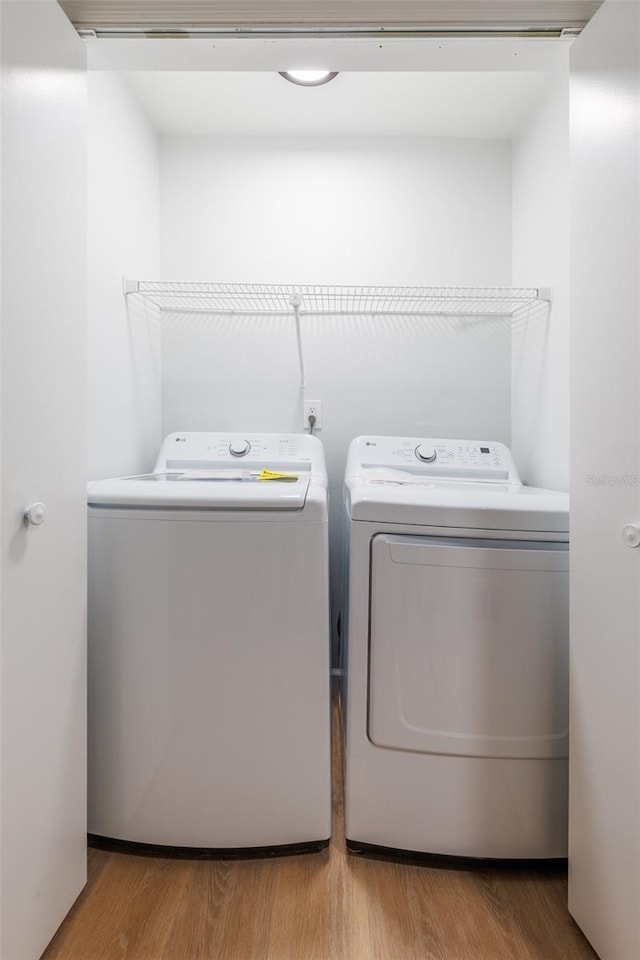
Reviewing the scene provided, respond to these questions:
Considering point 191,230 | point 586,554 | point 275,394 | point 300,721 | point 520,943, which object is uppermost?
point 191,230

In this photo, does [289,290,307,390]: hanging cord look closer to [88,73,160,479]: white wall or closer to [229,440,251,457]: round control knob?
[229,440,251,457]: round control knob

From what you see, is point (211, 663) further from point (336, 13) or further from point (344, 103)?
point (344, 103)

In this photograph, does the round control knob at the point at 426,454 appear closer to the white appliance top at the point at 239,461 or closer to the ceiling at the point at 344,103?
the white appliance top at the point at 239,461

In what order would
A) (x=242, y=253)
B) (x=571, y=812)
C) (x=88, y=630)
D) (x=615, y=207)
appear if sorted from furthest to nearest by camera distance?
(x=242, y=253)
(x=88, y=630)
(x=571, y=812)
(x=615, y=207)

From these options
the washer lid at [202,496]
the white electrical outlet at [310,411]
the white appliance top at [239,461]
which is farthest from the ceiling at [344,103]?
the washer lid at [202,496]

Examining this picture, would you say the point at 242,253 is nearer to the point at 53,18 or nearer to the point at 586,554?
the point at 53,18

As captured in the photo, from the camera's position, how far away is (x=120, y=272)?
1475 mm

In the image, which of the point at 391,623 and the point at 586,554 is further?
the point at 391,623

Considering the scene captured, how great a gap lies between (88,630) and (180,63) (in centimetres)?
136

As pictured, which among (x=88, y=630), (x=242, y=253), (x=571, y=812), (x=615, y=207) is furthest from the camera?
(x=242, y=253)

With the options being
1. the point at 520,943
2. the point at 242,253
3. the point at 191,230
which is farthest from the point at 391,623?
the point at 191,230

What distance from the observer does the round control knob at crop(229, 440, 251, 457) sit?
159 cm

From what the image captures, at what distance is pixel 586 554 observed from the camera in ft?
2.88

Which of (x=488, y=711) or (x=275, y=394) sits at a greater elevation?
(x=275, y=394)
